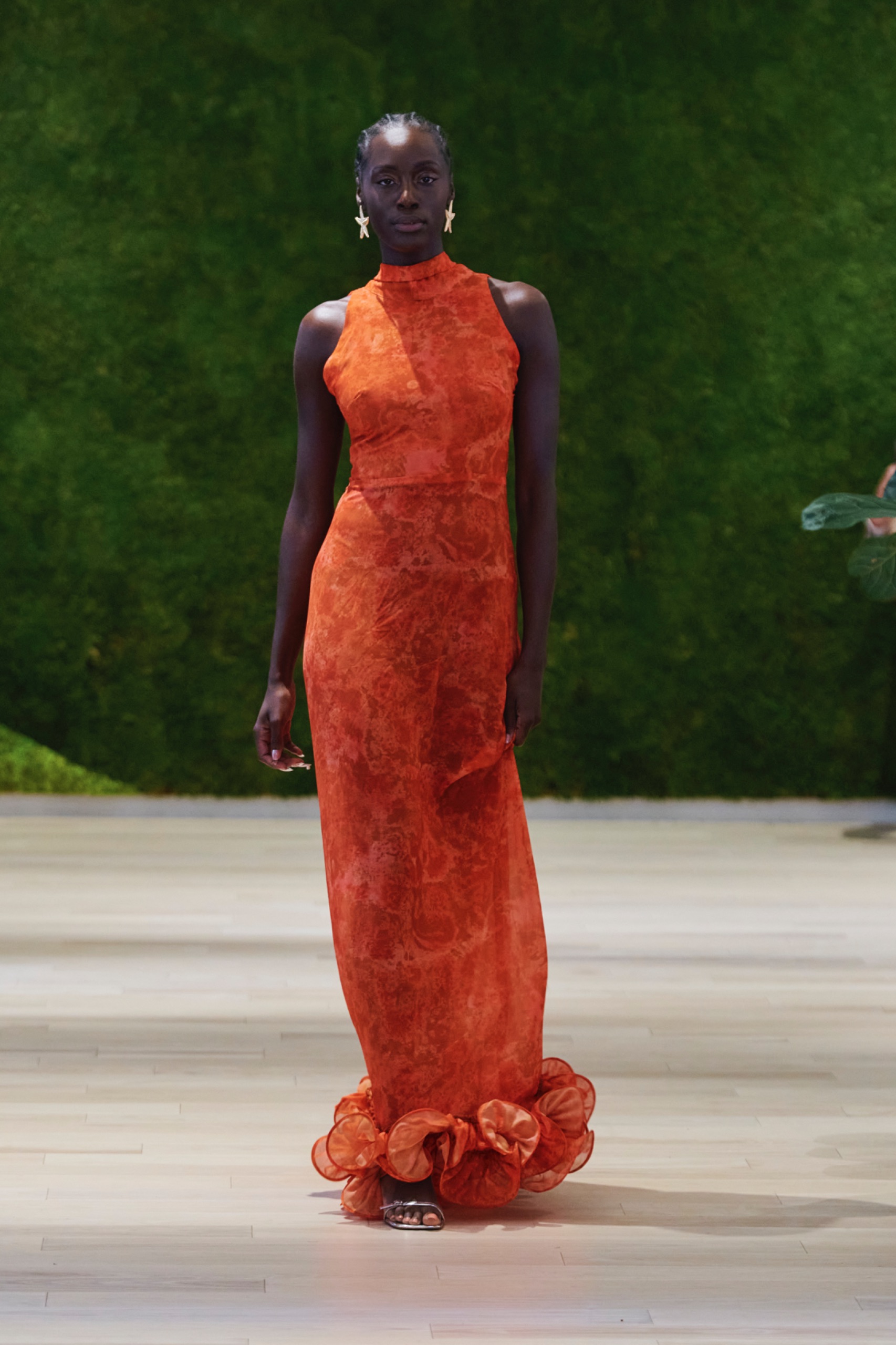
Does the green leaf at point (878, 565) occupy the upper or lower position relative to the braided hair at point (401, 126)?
lower

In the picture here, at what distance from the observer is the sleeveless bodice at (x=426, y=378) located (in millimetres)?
2439

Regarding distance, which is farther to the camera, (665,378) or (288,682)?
(665,378)

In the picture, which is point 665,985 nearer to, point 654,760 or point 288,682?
point 288,682

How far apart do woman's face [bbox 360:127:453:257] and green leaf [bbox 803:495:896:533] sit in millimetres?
621

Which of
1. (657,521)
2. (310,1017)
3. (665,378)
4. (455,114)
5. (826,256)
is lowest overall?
(310,1017)

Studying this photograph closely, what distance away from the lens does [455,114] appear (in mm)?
6438

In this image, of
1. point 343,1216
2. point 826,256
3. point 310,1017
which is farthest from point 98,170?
point 343,1216

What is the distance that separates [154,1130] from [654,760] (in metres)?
3.91

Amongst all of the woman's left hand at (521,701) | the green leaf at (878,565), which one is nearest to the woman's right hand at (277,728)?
the woman's left hand at (521,701)

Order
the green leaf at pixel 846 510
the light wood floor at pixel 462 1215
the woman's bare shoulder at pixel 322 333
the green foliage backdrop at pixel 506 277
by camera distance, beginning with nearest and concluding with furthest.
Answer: the light wood floor at pixel 462 1215, the green leaf at pixel 846 510, the woman's bare shoulder at pixel 322 333, the green foliage backdrop at pixel 506 277

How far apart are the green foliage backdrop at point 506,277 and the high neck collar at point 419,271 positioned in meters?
3.97

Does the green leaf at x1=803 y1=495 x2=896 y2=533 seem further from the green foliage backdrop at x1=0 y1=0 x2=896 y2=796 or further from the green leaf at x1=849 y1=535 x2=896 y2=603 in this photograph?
the green foliage backdrop at x1=0 y1=0 x2=896 y2=796

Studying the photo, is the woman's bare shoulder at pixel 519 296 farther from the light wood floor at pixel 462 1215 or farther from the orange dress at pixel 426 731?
the light wood floor at pixel 462 1215

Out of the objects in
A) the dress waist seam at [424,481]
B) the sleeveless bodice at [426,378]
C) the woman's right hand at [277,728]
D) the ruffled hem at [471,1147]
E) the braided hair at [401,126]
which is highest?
the braided hair at [401,126]
